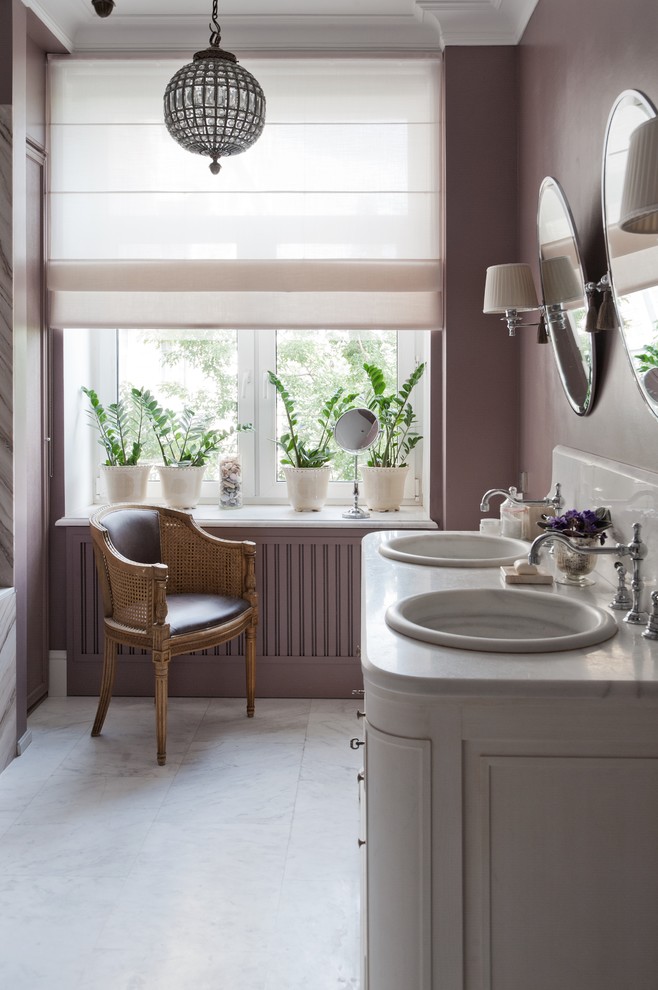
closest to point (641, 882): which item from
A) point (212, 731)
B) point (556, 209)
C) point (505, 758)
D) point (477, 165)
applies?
point (505, 758)

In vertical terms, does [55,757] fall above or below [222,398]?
below

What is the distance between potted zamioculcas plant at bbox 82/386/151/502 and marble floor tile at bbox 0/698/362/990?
96cm

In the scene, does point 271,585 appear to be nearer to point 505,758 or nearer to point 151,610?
point 151,610

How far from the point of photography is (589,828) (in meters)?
1.24

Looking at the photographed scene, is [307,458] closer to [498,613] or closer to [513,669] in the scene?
[498,613]

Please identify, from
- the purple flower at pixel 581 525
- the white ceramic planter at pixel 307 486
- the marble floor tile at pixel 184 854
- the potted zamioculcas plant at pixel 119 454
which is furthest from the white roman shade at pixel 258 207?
the purple flower at pixel 581 525

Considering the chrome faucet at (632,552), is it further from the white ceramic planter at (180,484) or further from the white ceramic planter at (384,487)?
the white ceramic planter at (180,484)

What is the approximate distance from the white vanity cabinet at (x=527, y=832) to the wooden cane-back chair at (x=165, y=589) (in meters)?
1.74

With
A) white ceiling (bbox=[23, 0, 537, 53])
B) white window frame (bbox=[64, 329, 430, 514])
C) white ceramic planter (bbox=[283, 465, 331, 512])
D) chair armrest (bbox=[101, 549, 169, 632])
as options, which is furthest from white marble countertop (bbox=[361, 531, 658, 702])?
white ceiling (bbox=[23, 0, 537, 53])


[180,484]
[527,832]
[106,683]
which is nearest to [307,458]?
[180,484]

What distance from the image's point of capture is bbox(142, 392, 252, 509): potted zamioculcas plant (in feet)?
12.0

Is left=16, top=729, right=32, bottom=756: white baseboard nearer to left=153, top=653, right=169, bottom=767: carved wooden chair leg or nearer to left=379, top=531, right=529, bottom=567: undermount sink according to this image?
left=153, top=653, right=169, bottom=767: carved wooden chair leg

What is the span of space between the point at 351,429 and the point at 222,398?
0.73 meters

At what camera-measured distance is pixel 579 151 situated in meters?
2.37
